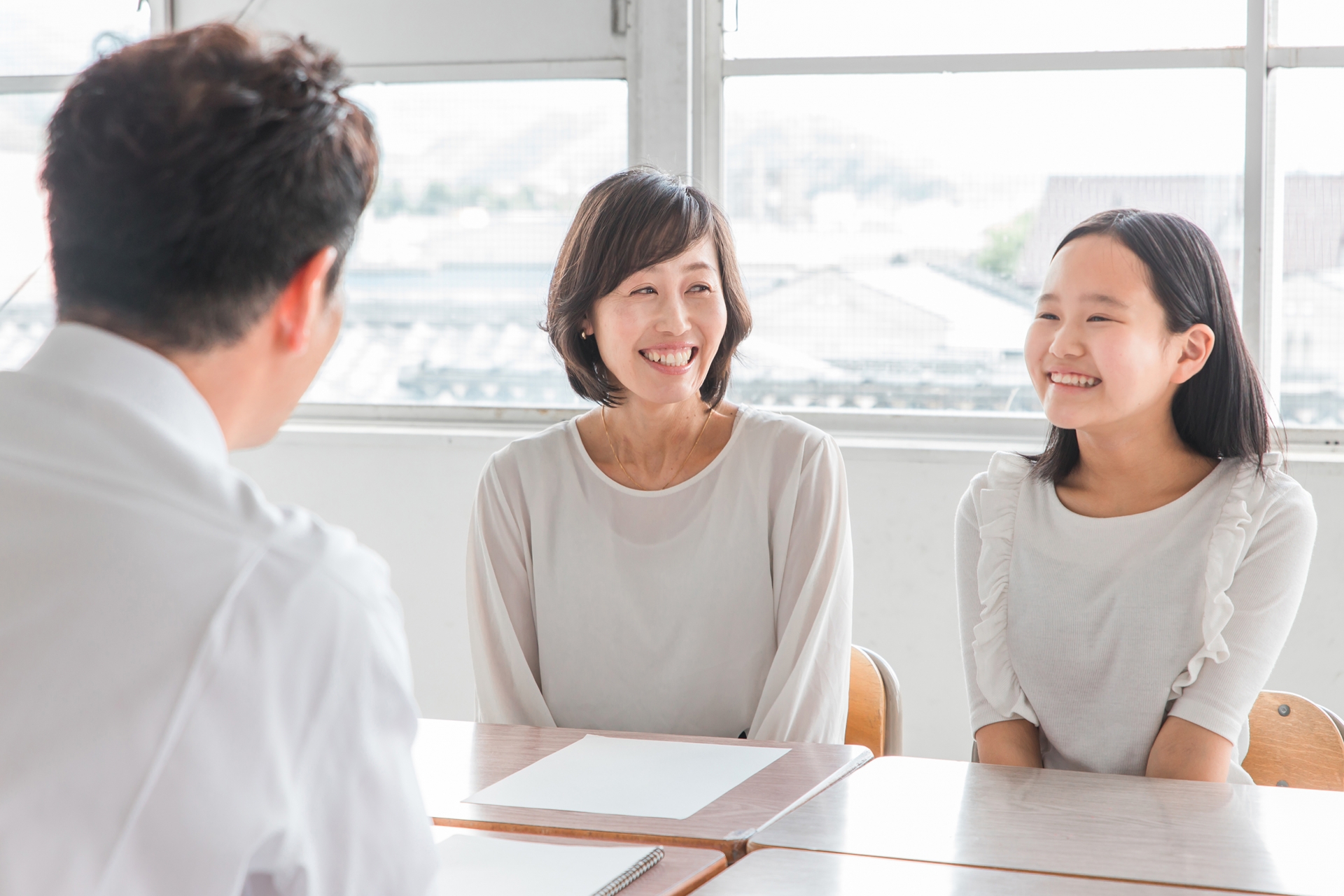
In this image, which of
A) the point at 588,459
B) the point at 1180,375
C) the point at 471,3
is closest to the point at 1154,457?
the point at 1180,375

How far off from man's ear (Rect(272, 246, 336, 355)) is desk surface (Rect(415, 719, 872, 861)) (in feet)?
2.19

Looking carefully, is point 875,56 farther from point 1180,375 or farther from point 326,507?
point 326,507

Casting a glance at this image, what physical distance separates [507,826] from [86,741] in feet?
2.21

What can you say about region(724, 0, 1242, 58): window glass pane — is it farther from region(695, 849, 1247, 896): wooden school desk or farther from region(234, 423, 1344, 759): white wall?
region(695, 849, 1247, 896): wooden school desk

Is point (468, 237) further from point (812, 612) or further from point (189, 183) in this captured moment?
point (189, 183)

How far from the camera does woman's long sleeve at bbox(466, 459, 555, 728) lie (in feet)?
5.92

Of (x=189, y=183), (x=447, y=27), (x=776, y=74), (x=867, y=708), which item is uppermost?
(x=447, y=27)

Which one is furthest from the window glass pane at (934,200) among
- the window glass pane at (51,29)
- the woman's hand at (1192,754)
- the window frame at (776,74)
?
the window glass pane at (51,29)

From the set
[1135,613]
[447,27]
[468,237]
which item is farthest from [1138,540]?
[447,27]

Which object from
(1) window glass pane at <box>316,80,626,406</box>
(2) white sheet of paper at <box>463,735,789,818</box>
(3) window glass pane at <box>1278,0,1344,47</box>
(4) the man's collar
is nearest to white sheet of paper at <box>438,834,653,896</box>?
(2) white sheet of paper at <box>463,735,789,818</box>

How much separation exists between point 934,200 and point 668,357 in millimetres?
1443

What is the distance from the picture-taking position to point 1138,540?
160 cm

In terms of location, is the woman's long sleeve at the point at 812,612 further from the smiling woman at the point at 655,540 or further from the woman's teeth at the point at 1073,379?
the woman's teeth at the point at 1073,379

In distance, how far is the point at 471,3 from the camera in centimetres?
324
